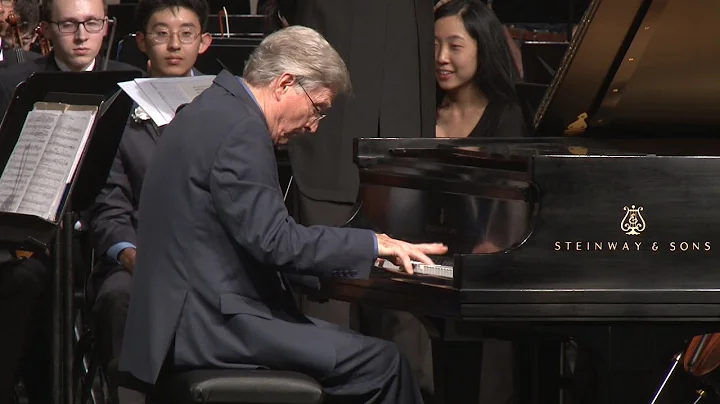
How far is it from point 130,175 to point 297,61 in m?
1.30

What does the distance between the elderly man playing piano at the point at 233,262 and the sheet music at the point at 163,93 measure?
0.71 metres

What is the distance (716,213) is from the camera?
8.70 ft

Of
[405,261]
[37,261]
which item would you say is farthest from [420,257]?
[37,261]

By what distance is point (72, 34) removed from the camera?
4.36 meters

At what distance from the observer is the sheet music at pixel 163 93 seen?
3.62 metres

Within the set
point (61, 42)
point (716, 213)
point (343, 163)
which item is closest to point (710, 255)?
point (716, 213)

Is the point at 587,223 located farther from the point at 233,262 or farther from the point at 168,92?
the point at 168,92

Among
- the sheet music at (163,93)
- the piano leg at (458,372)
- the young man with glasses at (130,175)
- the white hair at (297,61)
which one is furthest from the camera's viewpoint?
the young man with glasses at (130,175)

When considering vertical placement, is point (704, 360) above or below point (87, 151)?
below

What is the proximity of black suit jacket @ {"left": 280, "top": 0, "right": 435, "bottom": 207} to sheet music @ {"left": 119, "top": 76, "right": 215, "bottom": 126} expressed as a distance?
0.37 m

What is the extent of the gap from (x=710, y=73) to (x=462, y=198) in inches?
30.6

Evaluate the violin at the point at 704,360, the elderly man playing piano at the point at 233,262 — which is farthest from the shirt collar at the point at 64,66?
the violin at the point at 704,360

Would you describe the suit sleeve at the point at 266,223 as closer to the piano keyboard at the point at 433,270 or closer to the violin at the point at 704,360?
the piano keyboard at the point at 433,270

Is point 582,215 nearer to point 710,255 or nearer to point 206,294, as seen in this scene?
point 710,255
